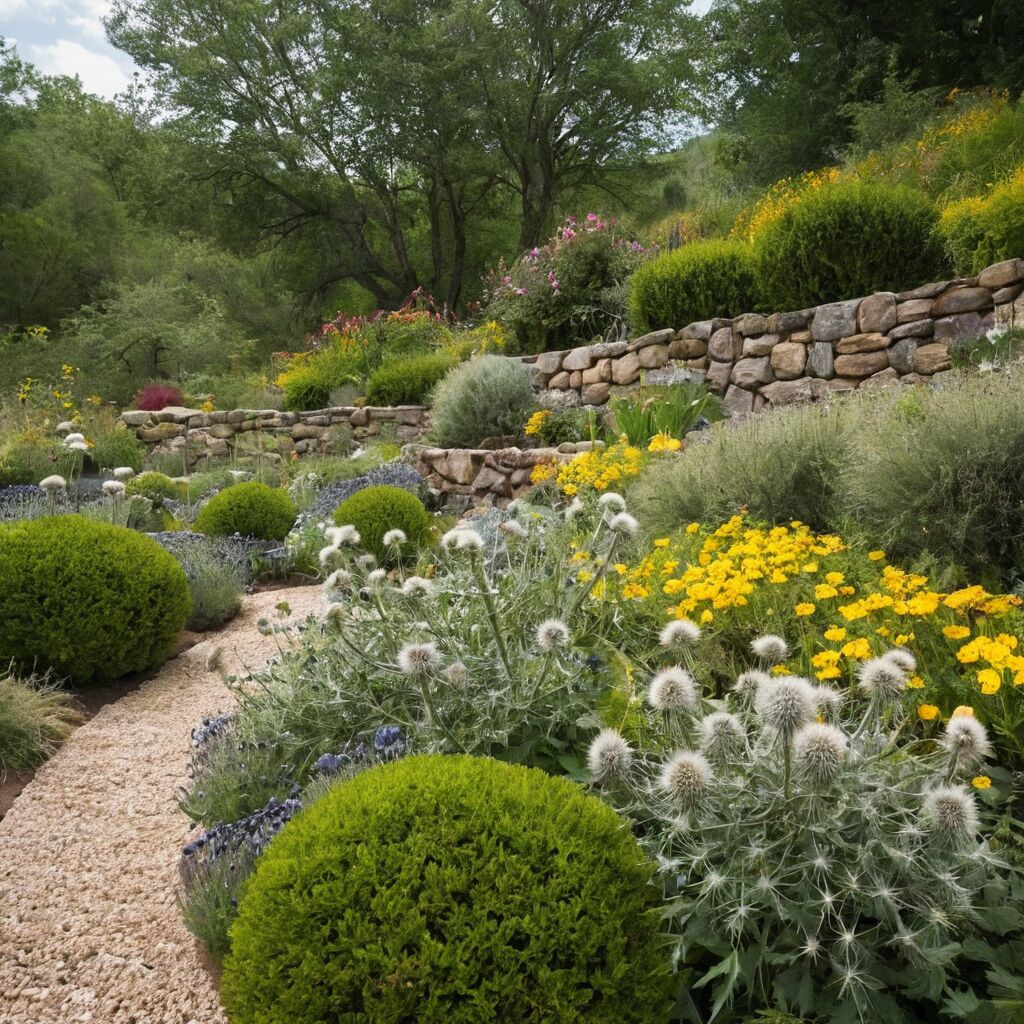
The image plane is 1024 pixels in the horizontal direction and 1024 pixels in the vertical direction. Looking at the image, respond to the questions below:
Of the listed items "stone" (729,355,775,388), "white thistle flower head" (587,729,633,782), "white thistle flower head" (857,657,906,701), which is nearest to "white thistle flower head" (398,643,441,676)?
"white thistle flower head" (587,729,633,782)

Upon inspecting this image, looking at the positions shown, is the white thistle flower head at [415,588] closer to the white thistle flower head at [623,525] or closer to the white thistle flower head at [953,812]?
the white thistle flower head at [623,525]

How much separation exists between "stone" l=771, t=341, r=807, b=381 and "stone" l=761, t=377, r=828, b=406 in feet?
0.24

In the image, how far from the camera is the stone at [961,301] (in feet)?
19.5

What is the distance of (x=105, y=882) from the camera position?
2486 millimetres

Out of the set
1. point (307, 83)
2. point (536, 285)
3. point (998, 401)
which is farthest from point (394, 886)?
point (307, 83)

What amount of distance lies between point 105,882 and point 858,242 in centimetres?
713

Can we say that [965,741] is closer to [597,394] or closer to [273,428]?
[597,394]

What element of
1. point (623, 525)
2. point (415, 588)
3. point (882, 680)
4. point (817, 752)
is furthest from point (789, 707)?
point (415, 588)

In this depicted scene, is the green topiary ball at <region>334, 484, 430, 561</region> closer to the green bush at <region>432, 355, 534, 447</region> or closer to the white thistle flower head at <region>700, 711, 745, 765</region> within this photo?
the green bush at <region>432, 355, 534, 447</region>

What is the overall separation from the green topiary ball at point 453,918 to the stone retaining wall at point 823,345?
229 inches

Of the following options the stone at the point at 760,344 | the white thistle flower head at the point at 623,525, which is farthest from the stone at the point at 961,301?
the white thistle flower head at the point at 623,525

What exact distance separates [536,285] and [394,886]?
9452 millimetres

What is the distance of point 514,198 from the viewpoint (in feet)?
72.8

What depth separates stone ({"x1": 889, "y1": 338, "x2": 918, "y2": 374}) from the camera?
624cm
